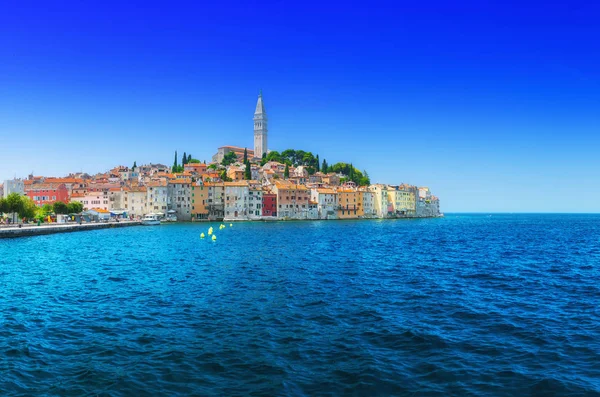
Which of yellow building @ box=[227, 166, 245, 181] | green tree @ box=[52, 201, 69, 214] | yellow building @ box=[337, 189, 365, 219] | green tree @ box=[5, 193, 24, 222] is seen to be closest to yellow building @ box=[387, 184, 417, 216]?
yellow building @ box=[337, 189, 365, 219]

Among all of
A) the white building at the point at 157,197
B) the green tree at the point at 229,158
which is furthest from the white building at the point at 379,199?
the white building at the point at 157,197

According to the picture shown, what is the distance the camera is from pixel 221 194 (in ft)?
360

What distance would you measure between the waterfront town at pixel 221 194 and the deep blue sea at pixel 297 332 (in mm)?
72539

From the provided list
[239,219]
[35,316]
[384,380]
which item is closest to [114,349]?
[35,316]

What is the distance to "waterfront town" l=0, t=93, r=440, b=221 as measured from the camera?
105 metres

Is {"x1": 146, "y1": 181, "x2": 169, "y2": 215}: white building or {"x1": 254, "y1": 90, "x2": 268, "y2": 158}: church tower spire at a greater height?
{"x1": 254, "y1": 90, "x2": 268, "y2": 158}: church tower spire

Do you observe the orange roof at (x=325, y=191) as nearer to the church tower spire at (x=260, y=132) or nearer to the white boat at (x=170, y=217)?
the white boat at (x=170, y=217)

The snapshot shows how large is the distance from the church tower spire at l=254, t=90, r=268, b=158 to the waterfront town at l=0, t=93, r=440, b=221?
36.5 m

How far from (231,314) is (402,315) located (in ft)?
19.0

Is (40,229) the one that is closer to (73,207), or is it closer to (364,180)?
(73,207)

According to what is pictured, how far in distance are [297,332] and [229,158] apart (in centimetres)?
15132

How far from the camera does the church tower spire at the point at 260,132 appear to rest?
18800cm

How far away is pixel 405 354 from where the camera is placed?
1101 centimetres

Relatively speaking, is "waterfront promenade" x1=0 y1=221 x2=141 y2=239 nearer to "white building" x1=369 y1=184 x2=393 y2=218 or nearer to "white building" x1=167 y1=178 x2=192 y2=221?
"white building" x1=167 y1=178 x2=192 y2=221
